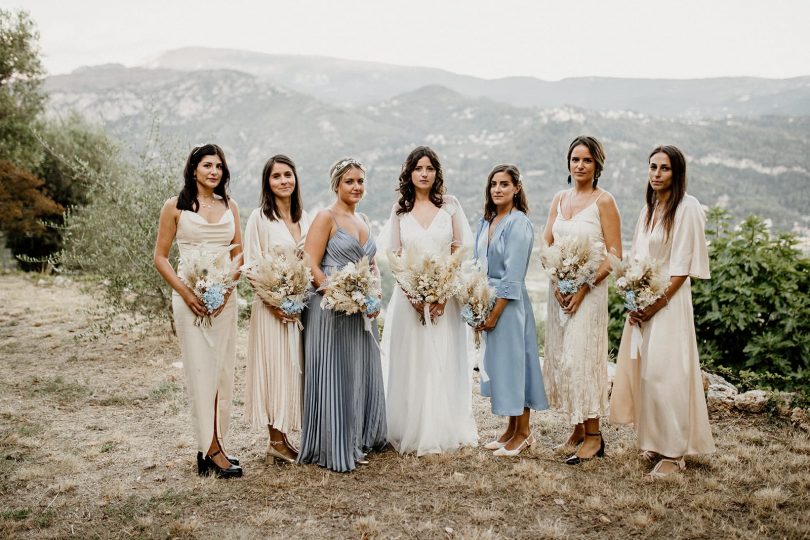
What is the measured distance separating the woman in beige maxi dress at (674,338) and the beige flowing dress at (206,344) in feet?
11.7

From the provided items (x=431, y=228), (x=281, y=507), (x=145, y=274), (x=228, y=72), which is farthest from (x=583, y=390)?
(x=228, y=72)

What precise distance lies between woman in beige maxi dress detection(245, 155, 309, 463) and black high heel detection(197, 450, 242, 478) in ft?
1.32

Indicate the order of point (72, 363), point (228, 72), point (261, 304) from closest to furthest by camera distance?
point (261, 304)
point (72, 363)
point (228, 72)

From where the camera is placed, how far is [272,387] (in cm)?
515

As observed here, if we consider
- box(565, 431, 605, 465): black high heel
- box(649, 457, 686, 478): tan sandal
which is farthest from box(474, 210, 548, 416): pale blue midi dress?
box(649, 457, 686, 478): tan sandal

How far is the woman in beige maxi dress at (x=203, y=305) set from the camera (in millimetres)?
4746

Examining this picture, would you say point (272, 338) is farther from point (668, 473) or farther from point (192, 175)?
point (668, 473)

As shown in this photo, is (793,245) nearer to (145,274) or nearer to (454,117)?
(145,274)

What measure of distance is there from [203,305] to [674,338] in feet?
12.9

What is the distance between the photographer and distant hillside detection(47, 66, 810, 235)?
5050cm

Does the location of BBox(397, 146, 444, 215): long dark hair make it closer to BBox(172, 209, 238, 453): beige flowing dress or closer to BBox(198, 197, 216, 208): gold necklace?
BBox(172, 209, 238, 453): beige flowing dress

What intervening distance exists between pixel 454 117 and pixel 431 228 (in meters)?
94.8

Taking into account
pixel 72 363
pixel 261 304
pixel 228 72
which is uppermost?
pixel 228 72
